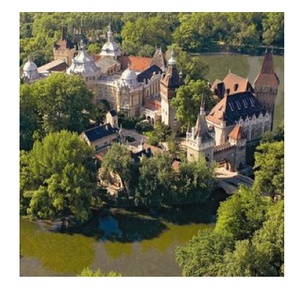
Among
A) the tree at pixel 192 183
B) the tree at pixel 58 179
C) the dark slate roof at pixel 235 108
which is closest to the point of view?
the tree at pixel 58 179

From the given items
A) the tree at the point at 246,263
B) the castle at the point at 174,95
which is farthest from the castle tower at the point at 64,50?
the tree at the point at 246,263

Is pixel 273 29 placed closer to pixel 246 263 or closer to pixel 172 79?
pixel 172 79

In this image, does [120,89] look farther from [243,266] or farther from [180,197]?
[243,266]

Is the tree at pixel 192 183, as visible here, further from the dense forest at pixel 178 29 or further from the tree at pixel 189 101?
the dense forest at pixel 178 29

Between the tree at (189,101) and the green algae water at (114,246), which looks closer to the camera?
the green algae water at (114,246)

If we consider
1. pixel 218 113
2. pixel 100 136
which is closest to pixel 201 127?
pixel 218 113

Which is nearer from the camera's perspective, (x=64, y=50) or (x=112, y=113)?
(x=112, y=113)

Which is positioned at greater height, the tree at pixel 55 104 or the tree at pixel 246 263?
the tree at pixel 55 104

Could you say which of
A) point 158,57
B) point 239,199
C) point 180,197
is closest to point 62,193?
point 180,197
